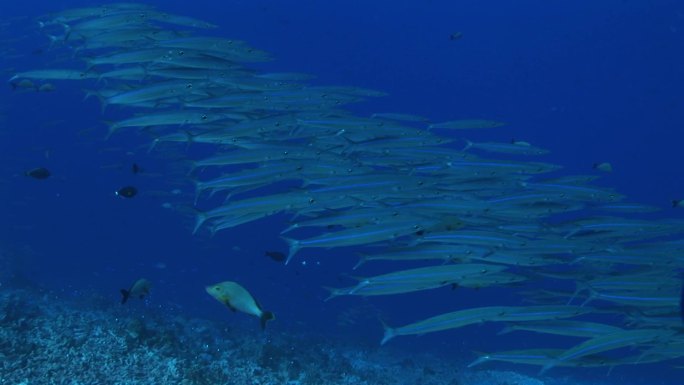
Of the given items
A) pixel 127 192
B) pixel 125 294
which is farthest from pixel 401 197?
pixel 127 192

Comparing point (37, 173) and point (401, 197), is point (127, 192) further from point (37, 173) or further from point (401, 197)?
point (401, 197)

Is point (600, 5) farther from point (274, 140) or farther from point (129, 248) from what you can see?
point (274, 140)

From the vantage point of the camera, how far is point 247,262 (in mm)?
26688

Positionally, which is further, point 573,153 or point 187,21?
point 573,153

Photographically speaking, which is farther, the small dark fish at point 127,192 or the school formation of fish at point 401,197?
the small dark fish at point 127,192

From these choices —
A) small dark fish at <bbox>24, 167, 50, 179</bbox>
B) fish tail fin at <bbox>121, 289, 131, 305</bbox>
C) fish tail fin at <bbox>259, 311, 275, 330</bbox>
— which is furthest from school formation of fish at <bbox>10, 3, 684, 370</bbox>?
small dark fish at <bbox>24, 167, 50, 179</bbox>

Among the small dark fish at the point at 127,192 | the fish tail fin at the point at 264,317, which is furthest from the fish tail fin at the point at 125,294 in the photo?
the fish tail fin at the point at 264,317

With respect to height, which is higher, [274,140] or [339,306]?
[274,140]

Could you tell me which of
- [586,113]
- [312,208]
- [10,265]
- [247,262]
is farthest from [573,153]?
[312,208]

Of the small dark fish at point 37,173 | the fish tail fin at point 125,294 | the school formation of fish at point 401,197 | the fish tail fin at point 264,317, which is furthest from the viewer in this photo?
the small dark fish at point 37,173

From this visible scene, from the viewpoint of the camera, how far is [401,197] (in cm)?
758

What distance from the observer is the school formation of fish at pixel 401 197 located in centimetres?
621

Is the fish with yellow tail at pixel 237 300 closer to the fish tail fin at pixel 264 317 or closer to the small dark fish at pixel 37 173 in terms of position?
the fish tail fin at pixel 264 317

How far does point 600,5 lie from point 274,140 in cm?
4597
